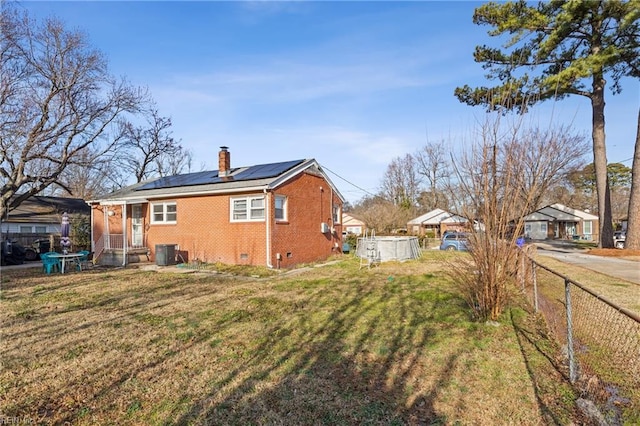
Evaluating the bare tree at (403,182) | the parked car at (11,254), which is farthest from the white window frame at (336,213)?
the bare tree at (403,182)

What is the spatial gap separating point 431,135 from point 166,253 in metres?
11.6

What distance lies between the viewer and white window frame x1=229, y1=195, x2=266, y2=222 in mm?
13677

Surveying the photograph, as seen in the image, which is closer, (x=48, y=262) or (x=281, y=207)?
(x=48, y=262)

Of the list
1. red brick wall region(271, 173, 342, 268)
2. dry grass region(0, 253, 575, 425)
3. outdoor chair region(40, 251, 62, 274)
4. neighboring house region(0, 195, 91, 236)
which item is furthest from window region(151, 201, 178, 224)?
neighboring house region(0, 195, 91, 236)

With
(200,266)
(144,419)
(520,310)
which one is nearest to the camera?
(144,419)

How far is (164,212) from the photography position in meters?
16.2

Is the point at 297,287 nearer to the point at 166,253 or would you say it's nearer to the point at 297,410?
the point at 297,410

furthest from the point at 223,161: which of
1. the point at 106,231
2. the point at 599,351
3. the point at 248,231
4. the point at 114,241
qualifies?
the point at 599,351

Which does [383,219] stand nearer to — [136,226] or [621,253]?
[621,253]

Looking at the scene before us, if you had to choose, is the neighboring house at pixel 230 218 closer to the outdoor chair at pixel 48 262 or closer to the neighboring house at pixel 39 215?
the outdoor chair at pixel 48 262

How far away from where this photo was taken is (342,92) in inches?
653

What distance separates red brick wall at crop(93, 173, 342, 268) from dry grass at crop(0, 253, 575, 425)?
554 centimetres

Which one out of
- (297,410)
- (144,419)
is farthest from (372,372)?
(144,419)

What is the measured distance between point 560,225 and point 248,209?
44637 millimetres
